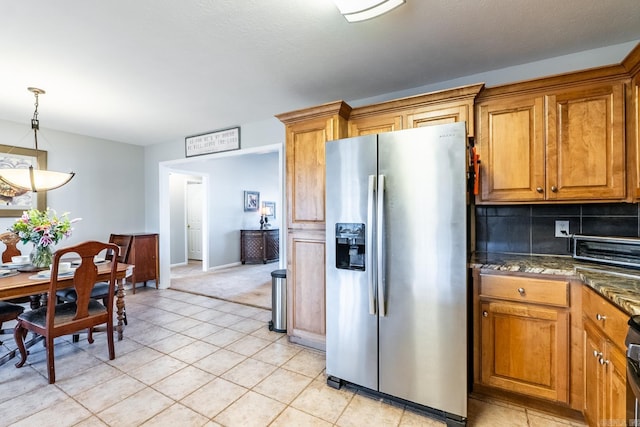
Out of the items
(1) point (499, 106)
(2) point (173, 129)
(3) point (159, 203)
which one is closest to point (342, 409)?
(1) point (499, 106)

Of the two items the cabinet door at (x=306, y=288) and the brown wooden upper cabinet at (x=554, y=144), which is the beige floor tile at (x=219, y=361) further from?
the brown wooden upper cabinet at (x=554, y=144)

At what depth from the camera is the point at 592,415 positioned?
1.52 metres

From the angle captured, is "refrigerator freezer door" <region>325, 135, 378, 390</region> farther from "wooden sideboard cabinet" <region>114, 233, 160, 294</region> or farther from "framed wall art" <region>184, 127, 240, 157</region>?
"wooden sideboard cabinet" <region>114, 233, 160, 294</region>

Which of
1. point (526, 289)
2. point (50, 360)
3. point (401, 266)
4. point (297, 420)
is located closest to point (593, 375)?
point (526, 289)

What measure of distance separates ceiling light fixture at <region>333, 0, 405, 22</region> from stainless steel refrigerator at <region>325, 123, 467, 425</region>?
659 millimetres

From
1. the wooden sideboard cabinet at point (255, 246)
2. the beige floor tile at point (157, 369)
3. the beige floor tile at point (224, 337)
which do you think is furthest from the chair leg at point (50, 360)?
the wooden sideboard cabinet at point (255, 246)

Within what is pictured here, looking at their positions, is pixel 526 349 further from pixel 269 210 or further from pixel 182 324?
pixel 269 210

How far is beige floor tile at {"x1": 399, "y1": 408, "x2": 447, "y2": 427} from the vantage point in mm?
1675

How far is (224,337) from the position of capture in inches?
114

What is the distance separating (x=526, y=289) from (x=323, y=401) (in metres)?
1.49

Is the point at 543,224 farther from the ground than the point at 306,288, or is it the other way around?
the point at 543,224

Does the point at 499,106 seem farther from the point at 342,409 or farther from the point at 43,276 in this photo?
the point at 43,276

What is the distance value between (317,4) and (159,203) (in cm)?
440

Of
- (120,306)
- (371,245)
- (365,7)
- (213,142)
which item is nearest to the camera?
(365,7)
